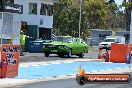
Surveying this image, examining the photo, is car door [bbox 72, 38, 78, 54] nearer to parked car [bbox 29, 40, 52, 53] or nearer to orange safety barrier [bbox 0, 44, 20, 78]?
parked car [bbox 29, 40, 52, 53]

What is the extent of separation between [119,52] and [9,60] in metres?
15.8

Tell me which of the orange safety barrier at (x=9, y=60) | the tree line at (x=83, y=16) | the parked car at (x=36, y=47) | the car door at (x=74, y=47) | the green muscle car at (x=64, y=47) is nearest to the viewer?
the orange safety barrier at (x=9, y=60)

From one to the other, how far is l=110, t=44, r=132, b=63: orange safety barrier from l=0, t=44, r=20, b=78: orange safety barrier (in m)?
15.0

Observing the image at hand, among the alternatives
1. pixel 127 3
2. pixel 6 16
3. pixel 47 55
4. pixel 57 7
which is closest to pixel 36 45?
pixel 47 55

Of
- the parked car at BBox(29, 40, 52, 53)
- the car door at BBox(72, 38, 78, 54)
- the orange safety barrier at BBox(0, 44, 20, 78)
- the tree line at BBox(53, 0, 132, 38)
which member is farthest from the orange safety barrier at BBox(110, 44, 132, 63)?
the tree line at BBox(53, 0, 132, 38)

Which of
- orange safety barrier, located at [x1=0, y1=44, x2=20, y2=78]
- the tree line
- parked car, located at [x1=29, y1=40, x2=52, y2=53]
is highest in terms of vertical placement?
the tree line

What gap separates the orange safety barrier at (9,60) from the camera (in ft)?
56.5

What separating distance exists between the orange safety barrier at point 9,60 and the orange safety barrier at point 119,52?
1503 cm

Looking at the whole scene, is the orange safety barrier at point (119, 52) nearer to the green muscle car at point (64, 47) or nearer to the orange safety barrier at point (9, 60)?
the green muscle car at point (64, 47)

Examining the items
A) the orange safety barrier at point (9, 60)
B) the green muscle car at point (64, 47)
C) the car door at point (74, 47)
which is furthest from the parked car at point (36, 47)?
the orange safety barrier at point (9, 60)

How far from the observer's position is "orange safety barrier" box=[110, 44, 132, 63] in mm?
31812

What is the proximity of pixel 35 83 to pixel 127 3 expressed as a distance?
275ft

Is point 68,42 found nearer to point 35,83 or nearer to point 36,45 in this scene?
point 36,45

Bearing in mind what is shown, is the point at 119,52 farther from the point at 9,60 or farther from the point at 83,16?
the point at 83,16
